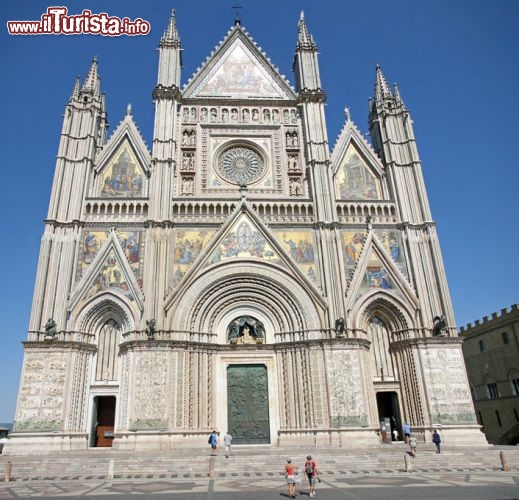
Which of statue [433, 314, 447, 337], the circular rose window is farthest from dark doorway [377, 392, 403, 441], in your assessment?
the circular rose window

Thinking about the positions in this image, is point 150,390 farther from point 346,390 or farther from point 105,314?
point 346,390

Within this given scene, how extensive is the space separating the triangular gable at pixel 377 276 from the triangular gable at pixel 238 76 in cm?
1147

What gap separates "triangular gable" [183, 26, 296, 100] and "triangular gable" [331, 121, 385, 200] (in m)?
4.73

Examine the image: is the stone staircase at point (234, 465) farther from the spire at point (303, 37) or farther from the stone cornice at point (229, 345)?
the spire at point (303, 37)

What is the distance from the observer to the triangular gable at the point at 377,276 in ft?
74.4

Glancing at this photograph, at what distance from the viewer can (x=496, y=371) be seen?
109ft

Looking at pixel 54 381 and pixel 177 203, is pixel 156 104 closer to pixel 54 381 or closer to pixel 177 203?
pixel 177 203

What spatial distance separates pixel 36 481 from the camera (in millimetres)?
13562

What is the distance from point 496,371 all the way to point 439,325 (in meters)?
15.8

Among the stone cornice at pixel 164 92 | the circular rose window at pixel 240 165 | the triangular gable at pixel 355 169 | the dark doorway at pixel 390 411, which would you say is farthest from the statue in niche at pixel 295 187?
the dark doorway at pixel 390 411

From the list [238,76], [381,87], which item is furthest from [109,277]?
[381,87]

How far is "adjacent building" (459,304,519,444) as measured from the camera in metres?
31.4

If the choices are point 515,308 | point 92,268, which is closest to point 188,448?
point 92,268

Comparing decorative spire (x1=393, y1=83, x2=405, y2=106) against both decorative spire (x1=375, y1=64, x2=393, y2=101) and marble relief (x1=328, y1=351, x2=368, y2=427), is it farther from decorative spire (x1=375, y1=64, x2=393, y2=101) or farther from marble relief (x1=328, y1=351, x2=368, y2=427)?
marble relief (x1=328, y1=351, x2=368, y2=427)
